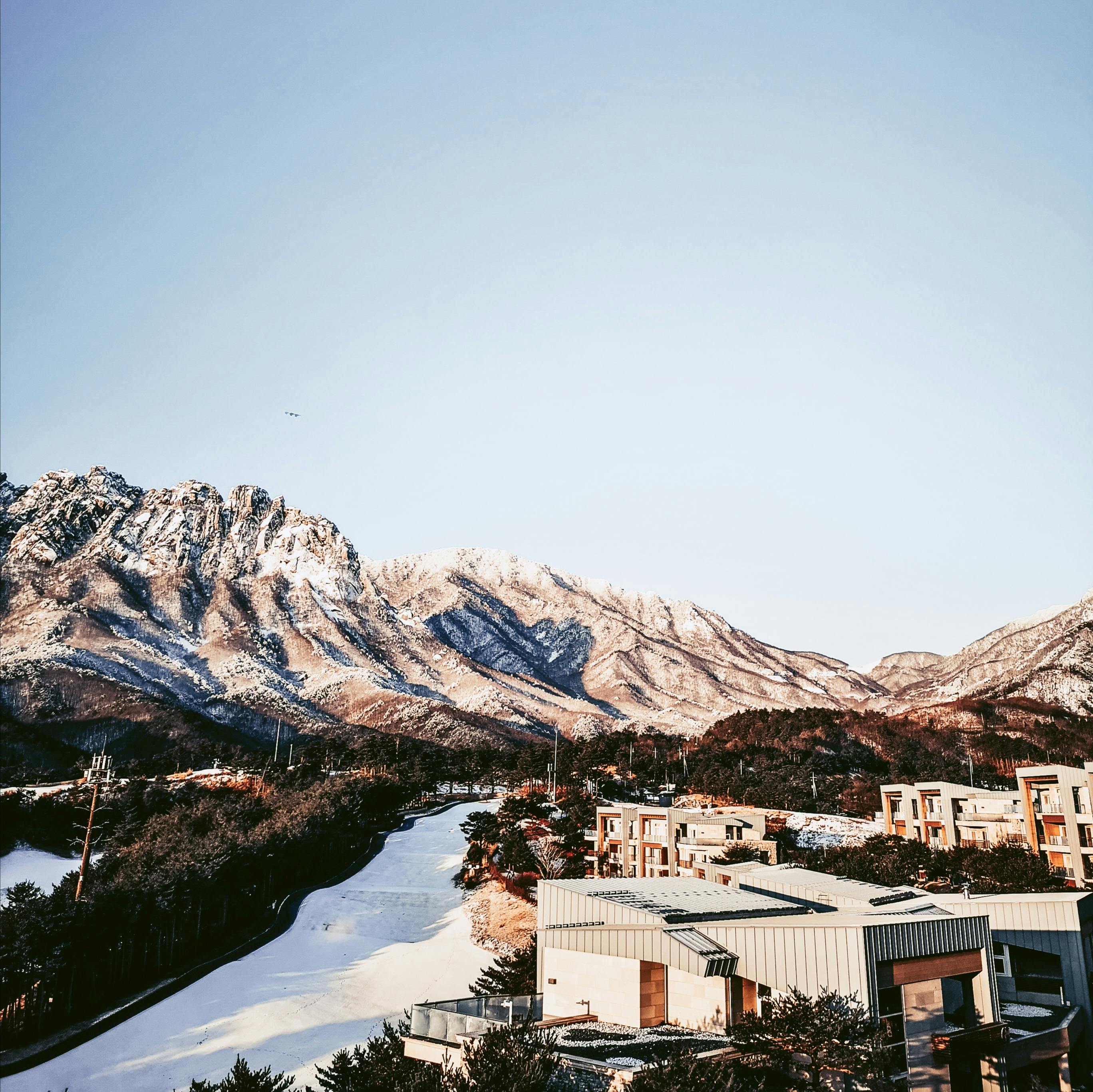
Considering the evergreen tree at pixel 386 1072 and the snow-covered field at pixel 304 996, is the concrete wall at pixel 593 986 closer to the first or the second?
the evergreen tree at pixel 386 1072

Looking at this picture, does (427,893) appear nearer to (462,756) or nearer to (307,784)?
(307,784)

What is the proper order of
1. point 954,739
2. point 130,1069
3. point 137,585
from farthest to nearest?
point 137,585
point 954,739
point 130,1069

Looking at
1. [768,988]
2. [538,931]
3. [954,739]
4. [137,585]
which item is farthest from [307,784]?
[137,585]

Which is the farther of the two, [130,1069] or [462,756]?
[462,756]

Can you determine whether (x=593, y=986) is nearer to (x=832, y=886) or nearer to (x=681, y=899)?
(x=681, y=899)

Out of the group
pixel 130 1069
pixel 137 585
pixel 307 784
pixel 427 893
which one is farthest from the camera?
pixel 137 585

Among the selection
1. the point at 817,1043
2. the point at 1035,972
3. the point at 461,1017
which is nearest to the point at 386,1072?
the point at 461,1017

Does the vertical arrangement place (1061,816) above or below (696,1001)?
above
